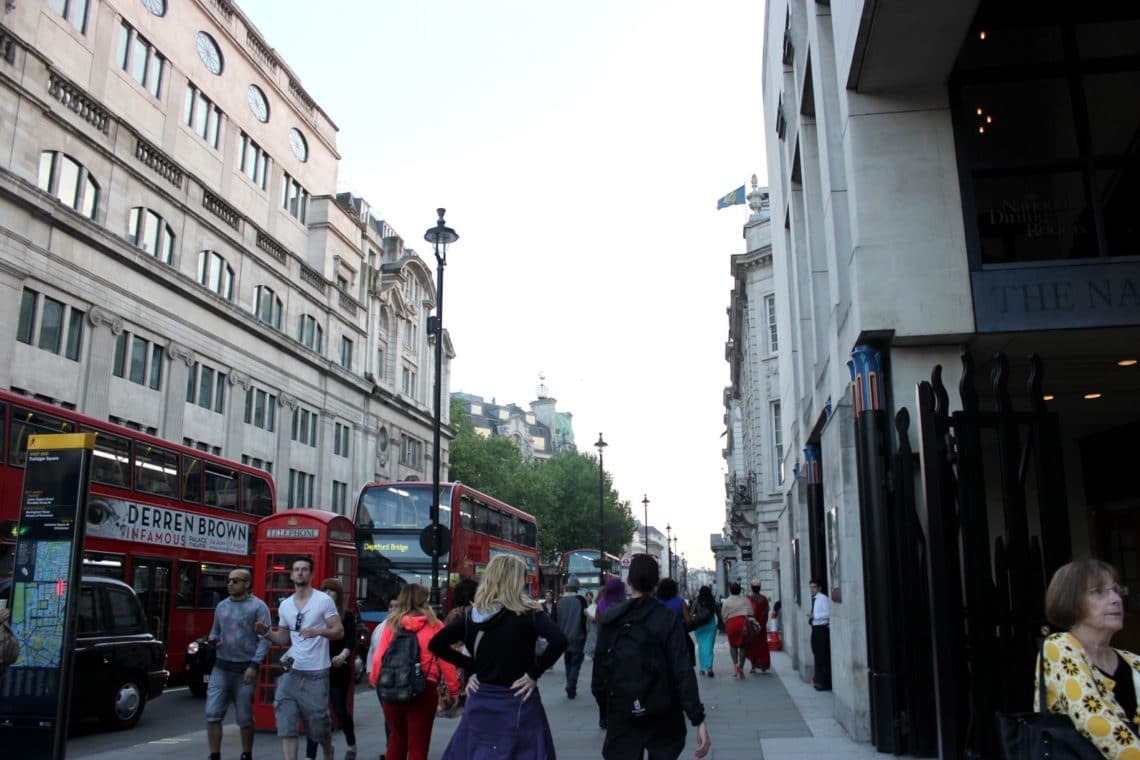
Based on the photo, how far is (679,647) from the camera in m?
5.36

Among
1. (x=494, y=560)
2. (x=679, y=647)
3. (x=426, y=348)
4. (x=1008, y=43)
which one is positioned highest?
(x=426, y=348)

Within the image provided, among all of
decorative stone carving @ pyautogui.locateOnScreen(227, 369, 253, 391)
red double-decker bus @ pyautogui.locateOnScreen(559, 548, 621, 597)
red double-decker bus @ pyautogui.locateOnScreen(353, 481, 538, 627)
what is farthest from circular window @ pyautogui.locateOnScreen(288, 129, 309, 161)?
red double-decker bus @ pyautogui.locateOnScreen(353, 481, 538, 627)

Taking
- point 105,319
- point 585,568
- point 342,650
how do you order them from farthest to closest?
point 585,568, point 105,319, point 342,650

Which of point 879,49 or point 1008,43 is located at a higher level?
point 1008,43

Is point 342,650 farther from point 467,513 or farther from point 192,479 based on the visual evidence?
point 467,513

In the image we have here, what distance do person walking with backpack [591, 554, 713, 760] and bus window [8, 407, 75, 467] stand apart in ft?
34.5

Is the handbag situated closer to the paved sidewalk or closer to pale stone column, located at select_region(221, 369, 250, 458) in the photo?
the paved sidewalk

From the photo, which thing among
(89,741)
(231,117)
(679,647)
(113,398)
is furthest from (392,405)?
(679,647)

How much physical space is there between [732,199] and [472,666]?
40150mm

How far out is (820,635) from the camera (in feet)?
A: 50.6

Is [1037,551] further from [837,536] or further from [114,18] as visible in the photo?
[114,18]

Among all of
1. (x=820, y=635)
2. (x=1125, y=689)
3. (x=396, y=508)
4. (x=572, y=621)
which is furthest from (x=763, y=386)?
(x=1125, y=689)

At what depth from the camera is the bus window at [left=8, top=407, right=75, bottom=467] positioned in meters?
13.1

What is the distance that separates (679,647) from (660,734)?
19.5 inches
